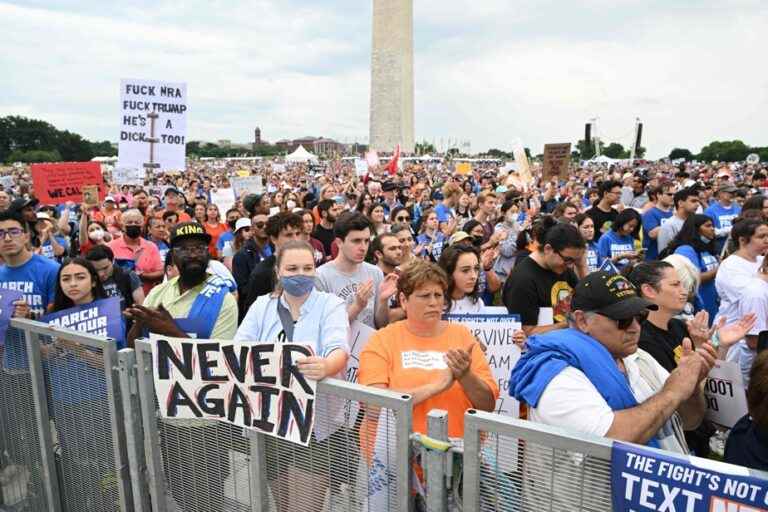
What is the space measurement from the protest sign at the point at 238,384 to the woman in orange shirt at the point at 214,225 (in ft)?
18.7

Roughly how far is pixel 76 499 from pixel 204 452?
4.14 ft

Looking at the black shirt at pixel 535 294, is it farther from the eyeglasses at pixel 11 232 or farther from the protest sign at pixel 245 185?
the protest sign at pixel 245 185

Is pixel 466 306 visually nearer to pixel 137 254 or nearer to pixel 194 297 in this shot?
pixel 194 297

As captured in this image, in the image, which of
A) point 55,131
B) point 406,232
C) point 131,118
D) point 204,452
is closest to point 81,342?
point 204,452

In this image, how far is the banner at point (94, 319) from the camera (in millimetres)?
3580

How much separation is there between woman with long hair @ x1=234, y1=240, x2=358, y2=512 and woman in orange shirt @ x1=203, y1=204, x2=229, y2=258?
5187mm

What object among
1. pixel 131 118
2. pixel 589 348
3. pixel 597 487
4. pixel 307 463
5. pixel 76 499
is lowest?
pixel 76 499

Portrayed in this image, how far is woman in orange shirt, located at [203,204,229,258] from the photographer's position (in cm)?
870

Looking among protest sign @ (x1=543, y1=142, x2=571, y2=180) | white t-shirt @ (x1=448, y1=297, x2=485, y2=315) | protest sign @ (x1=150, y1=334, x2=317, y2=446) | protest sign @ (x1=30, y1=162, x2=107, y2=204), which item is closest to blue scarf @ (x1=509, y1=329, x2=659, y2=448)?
protest sign @ (x1=150, y1=334, x2=317, y2=446)

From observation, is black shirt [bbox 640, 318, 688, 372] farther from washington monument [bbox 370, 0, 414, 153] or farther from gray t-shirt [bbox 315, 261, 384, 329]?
washington monument [bbox 370, 0, 414, 153]

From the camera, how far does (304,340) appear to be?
10.4ft

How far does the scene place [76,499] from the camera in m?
3.52

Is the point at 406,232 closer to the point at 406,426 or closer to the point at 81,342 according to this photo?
the point at 81,342

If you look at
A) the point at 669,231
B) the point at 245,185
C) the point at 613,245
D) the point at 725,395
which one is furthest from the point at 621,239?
the point at 245,185
